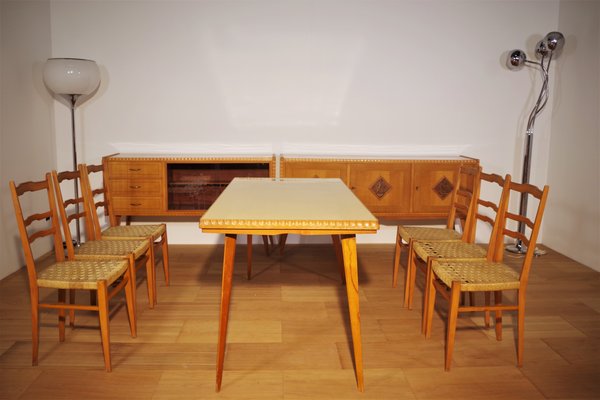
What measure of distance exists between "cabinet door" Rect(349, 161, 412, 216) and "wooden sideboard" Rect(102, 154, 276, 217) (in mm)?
671

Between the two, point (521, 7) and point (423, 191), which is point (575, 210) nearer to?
point (423, 191)

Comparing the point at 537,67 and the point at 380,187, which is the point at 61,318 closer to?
the point at 380,187

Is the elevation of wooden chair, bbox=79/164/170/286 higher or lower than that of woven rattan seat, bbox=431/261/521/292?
higher

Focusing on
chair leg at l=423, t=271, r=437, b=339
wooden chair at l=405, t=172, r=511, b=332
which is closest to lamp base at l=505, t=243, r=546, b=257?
wooden chair at l=405, t=172, r=511, b=332

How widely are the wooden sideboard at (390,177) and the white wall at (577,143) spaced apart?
867 millimetres

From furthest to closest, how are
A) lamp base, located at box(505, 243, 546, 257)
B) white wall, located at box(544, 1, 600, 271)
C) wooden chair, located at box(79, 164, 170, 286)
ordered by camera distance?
lamp base, located at box(505, 243, 546, 257) < white wall, located at box(544, 1, 600, 271) < wooden chair, located at box(79, 164, 170, 286)

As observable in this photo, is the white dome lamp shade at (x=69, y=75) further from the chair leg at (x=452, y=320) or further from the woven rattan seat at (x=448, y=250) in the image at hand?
the chair leg at (x=452, y=320)

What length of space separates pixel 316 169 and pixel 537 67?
206 centimetres

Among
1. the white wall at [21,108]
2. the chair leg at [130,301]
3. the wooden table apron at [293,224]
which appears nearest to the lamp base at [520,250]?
the wooden table apron at [293,224]

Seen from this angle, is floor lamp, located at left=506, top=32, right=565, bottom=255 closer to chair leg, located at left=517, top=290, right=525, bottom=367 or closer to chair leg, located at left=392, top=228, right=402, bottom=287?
chair leg, located at left=392, top=228, right=402, bottom=287

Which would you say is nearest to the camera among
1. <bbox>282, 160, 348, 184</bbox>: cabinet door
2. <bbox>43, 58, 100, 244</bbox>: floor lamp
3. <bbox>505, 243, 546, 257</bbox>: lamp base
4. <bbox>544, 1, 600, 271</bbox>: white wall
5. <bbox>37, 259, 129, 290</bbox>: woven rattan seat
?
<bbox>37, 259, 129, 290</bbox>: woven rattan seat

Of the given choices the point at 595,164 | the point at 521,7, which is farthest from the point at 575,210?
the point at 521,7

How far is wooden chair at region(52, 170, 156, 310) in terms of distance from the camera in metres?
2.52

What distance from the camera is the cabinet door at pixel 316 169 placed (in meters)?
3.85
